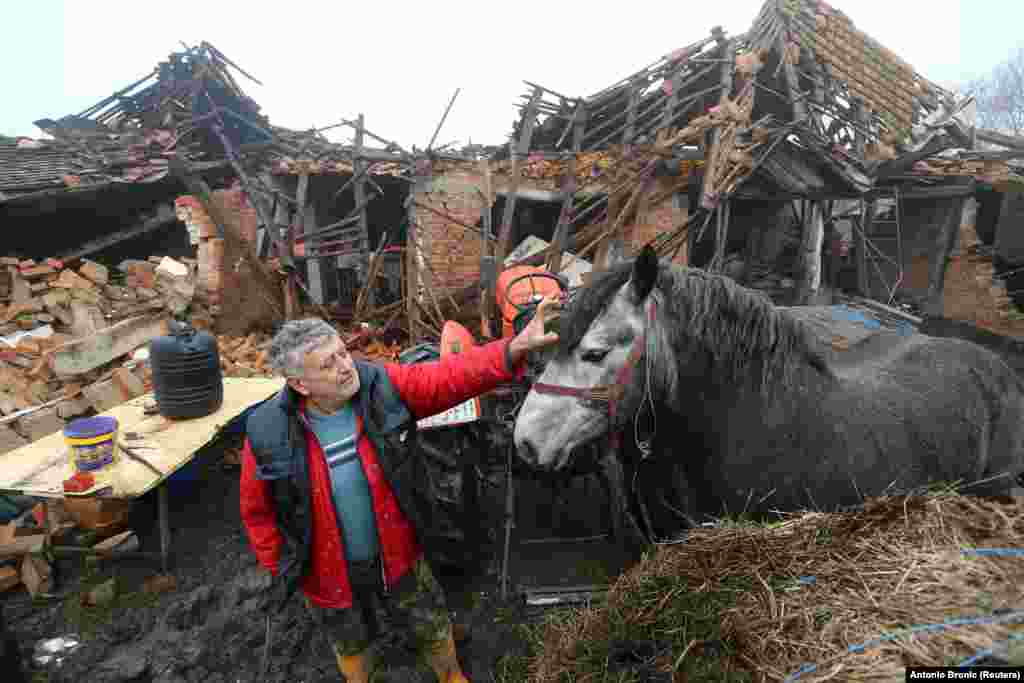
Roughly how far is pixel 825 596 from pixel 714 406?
100cm

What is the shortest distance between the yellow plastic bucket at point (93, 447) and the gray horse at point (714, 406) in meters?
3.36

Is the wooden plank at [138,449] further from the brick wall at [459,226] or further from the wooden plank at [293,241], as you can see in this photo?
the brick wall at [459,226]

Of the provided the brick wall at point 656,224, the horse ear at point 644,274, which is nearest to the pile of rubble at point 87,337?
the brick wall at point 656,224

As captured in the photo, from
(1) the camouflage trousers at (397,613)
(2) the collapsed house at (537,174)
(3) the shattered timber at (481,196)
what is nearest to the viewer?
(1) the camouflage trousers at (397,613)

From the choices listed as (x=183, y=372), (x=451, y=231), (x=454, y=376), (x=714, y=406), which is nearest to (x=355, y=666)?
(x=454, y=376)

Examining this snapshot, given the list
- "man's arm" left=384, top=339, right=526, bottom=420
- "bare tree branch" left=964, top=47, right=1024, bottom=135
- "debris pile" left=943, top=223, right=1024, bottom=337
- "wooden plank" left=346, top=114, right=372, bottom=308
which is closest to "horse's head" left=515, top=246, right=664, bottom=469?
Result: "man's arm" left=384, top=339, right=526, bottom=420

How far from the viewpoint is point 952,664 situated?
80cm

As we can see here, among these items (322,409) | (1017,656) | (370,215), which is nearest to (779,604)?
(1017,656)

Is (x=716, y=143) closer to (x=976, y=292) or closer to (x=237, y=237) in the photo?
(x=976, y=292)

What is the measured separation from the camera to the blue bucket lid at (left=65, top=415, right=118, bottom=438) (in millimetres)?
3236

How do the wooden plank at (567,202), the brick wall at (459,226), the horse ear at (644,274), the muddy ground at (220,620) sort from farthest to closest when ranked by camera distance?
1. the brick wall at (459,226)
2. the wooden plank at (567,202)
3. the muddy ground at (220,620)
4. the horse ear at (644,274)

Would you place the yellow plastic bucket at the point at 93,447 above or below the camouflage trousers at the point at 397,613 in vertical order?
above

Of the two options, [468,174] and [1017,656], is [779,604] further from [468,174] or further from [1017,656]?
[468,174]

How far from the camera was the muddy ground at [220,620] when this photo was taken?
290 centimetres
